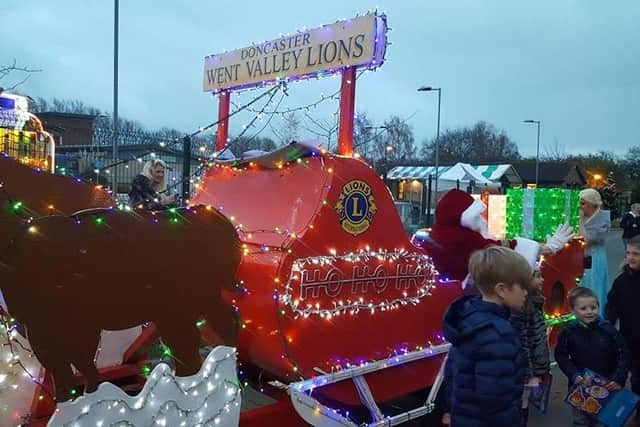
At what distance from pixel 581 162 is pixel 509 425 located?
168ft

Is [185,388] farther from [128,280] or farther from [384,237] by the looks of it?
[384,237]

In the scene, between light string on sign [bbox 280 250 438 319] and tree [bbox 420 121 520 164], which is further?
tree [bbox 420 121 520 164]

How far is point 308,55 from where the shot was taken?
12.2 ft

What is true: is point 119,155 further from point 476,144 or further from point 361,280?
point 476,144

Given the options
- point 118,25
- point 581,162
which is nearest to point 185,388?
point 118,25

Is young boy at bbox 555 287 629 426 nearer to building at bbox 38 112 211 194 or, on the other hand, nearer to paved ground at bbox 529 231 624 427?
paved ground at bbox 529 231 624 427

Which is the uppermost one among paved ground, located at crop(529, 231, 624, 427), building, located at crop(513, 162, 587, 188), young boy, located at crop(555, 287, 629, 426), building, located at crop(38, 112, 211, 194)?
building, located at crop(513, 162, 587, 188)

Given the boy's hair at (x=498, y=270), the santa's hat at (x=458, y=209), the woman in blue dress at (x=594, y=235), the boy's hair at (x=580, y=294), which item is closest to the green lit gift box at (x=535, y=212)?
the woman in blue dress at (x=594, y=235)

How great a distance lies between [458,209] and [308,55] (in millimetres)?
1647

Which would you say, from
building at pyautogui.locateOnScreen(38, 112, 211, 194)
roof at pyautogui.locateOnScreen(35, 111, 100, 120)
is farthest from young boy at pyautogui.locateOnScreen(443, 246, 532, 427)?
roof at pyautogui.locateOnScreen(35, 111, 100, 120)

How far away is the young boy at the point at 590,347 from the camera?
3902mm

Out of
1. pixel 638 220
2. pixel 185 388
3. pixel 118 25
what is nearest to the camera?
pixel 185 388

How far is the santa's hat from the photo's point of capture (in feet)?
14.2

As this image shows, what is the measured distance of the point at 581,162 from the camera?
48875 mm
